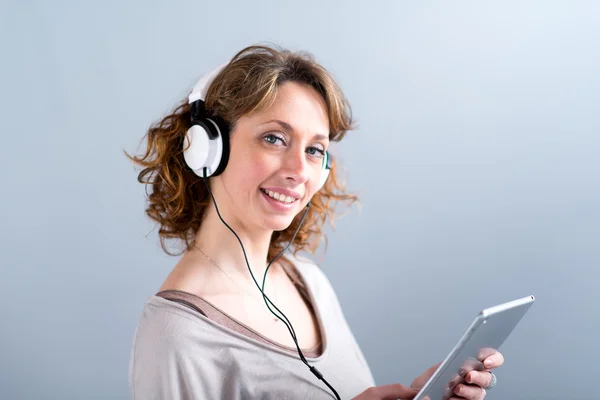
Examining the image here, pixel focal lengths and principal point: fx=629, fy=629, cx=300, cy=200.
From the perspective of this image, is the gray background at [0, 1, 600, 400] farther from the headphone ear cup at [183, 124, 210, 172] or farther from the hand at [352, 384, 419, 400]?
the hand at [352, 384, 419, 400]

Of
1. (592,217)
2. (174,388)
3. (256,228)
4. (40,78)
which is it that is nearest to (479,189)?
(592,217)

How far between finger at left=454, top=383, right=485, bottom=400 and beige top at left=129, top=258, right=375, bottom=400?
29 centimetres

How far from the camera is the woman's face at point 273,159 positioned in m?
1.26

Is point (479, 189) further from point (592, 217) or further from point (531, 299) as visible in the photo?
point (531, 299)

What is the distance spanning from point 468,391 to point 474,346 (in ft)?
0.58

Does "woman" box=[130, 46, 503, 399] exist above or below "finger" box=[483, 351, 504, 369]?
above

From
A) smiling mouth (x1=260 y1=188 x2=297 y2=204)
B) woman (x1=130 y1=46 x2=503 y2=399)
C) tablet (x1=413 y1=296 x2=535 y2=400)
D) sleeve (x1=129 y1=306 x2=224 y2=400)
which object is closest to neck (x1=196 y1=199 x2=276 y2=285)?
woman (x1=130 y1=46 x2=503 y2=399)

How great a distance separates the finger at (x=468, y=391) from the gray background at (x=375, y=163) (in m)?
0.85

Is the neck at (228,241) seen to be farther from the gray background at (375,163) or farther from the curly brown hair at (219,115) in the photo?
the gray background at (375,163)

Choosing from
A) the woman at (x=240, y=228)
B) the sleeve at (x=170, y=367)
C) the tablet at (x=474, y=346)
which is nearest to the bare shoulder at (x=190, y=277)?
the woman at (x=240, y=228)

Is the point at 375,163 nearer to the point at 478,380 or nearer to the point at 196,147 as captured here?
the point at 196,147

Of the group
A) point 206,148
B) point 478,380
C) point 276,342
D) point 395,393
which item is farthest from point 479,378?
point 206,148

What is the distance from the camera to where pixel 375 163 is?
2.02 meters

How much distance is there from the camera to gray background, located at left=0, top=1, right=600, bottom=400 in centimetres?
177
